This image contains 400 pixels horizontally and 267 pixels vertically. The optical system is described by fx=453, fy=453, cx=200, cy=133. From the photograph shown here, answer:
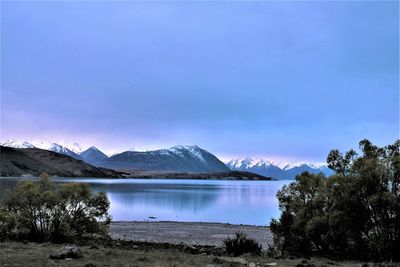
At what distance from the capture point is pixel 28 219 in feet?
94.2

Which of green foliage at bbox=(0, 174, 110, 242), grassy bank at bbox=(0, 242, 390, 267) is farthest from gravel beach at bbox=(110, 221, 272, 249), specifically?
grassy bank at bbox=(0, 242, 390, 267)

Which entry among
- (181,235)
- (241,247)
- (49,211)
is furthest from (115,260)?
(181,235)

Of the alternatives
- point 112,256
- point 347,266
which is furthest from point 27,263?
point 347,266

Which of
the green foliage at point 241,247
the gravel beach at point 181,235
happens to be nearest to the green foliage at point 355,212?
the green foliage at point 241,247

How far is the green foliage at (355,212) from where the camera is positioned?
73.5ft

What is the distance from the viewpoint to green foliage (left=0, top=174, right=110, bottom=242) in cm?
2838

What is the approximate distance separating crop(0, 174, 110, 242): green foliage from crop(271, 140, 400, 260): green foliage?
13190 mm

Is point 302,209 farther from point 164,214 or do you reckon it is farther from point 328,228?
point 164,214

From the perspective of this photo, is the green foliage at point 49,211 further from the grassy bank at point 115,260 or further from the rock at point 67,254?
the rock at point 67,254

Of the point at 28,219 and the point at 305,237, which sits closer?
the point at 305,237

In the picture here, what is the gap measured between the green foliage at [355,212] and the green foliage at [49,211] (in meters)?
13.2

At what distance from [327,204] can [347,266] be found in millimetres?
8050

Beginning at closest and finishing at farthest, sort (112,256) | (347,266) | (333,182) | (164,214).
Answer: (347,266) < (112,256) < (333,182) < (164,214)

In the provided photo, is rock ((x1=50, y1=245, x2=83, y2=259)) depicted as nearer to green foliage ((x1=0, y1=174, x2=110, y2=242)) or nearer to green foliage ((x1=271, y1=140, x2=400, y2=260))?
green foliage ((x1=0, y1=174, x2=110, y2=242))
